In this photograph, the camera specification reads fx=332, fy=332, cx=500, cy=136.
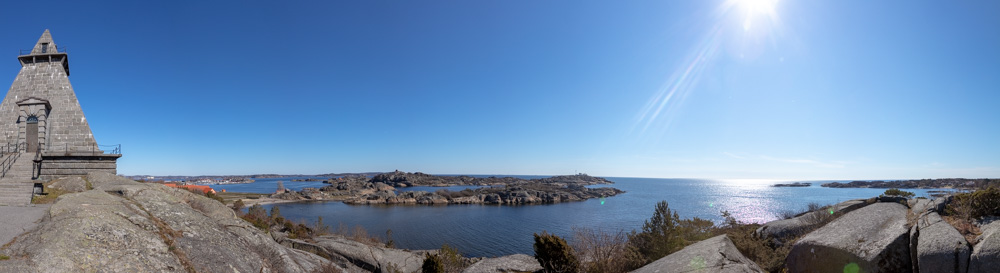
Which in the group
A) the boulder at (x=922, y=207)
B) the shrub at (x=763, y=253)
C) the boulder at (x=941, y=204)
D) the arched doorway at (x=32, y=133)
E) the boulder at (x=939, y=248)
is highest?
the arched doorway at (x=32, y=133)

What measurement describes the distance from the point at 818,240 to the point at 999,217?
3.00 m

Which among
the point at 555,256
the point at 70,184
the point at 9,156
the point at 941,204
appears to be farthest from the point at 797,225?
the point at 9,156

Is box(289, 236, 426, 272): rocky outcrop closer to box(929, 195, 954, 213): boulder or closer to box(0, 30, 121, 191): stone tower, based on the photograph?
box(0, 30, 121, 191): stone tower

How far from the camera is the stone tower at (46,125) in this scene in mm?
20641

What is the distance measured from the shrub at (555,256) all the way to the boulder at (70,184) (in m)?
23.6

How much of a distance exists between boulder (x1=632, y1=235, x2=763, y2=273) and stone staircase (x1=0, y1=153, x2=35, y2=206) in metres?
22.4

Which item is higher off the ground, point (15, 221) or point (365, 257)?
point (15, 221)

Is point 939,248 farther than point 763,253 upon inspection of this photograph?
No

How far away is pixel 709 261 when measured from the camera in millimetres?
6938

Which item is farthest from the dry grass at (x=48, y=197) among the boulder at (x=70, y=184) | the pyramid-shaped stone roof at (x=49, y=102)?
the pyramid-shaped stone roof at (x=49, y=102)

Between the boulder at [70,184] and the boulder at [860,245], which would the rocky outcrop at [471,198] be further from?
the boulder at [860,245]

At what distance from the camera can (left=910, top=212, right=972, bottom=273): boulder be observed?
651cm

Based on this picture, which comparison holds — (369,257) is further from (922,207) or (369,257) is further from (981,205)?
(981,205)

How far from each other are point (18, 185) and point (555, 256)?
937 inches
